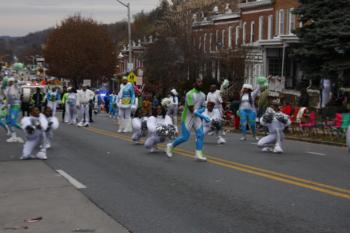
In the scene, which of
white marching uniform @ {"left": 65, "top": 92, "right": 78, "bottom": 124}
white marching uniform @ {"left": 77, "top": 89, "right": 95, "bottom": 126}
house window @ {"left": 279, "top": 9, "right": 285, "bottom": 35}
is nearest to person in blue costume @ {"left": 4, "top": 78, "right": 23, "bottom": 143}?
white marching uniform @ {"left": 77, "top": 89, "right": 95, "bottom": 126}

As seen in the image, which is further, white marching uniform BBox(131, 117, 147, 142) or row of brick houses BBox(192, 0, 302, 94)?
row of brick houses BBox(192, 0, 302, 94)

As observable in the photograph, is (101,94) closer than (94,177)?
No

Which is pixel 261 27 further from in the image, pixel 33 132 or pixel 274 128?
pixel 33 132

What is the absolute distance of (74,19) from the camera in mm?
89688

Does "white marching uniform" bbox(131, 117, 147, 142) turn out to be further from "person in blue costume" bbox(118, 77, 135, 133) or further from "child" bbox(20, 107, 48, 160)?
"person in blue costume" bbox(118, 77, 135, 133)

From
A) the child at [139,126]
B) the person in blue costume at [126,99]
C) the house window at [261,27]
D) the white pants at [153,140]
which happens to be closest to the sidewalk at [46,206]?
the white pants at [153,140]

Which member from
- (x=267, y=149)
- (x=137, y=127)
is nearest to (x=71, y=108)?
(x=137, y=127)

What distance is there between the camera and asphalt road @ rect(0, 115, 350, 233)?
8.27 metres

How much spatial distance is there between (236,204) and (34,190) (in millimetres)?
3566

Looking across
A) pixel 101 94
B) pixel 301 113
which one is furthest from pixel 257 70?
pixel 301 113

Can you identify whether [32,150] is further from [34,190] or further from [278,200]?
[278,200]

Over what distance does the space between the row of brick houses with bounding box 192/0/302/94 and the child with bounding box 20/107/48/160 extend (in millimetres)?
24776

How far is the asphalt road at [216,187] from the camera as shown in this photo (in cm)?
827

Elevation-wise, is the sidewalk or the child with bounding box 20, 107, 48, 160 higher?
the child with bounding box 20, 107, 48, 160
